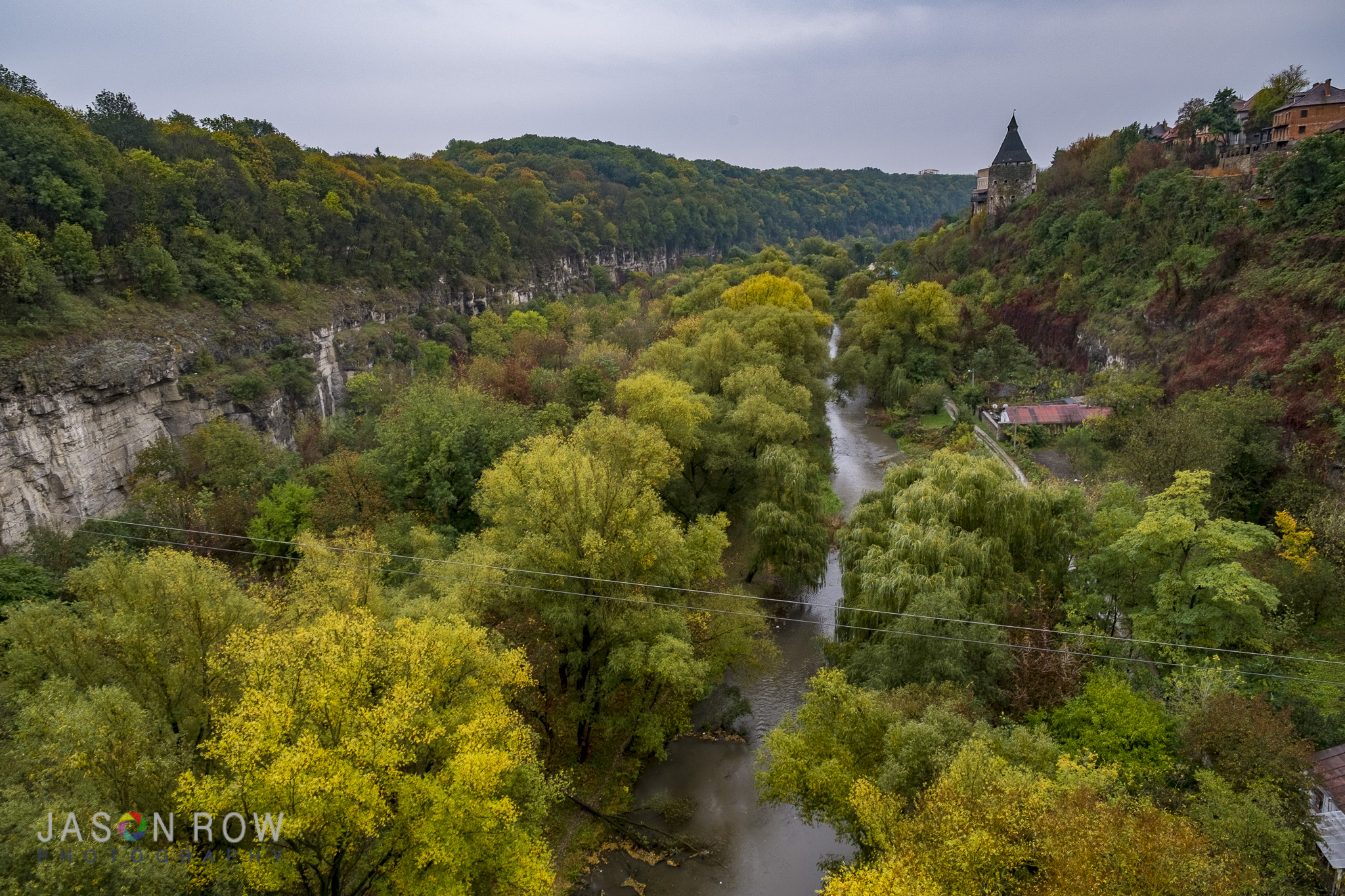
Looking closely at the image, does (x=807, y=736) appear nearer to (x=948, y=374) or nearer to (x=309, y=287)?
(x=948, y=374)

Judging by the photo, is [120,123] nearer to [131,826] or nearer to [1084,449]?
[131,826]

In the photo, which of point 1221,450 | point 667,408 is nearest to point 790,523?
point 667,408

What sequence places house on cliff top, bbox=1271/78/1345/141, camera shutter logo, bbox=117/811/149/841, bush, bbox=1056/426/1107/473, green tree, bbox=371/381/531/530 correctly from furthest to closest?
1. house on cliff top, bbox=1271/78/1345/141
2. bush, bbox=1056/426/1107/473
3. green tree, bbox=371/381/531/530
4. camera shutter logo, bbox=117/811/149/841

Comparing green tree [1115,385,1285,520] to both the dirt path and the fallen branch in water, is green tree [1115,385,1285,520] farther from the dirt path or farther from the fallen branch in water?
the fallen branch in water

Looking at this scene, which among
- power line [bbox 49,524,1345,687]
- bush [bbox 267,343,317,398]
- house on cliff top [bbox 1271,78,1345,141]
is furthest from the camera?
house on cliff top [bbox 1271,78,1345,141]

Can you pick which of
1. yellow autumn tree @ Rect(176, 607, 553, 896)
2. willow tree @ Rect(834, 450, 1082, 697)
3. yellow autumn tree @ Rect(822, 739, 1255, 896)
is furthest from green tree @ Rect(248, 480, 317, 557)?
yellow autumn tree @ Rect(822, 739, 1255, 896)

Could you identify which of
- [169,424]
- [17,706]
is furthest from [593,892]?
[169,424]

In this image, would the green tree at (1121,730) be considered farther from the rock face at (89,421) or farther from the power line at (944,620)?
the rock face at (89,421)

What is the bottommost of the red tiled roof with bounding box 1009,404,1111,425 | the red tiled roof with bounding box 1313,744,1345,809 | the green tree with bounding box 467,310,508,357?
the red tiled roof with bounding box 1313,744,1345,809
